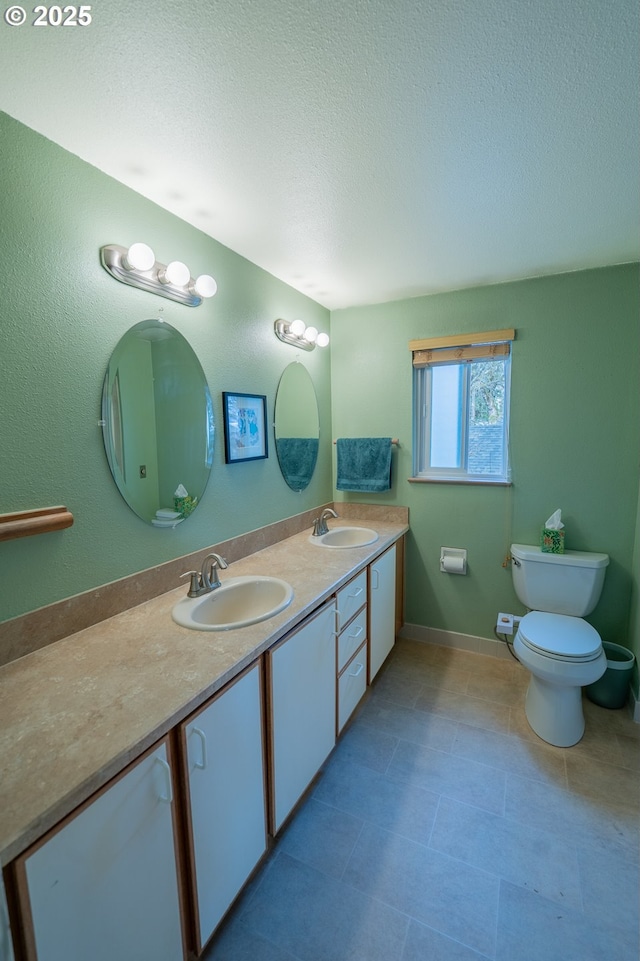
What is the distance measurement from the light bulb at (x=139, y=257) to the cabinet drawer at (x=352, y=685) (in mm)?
1749

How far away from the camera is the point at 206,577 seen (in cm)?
150

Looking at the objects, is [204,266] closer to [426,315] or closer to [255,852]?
[426,315]

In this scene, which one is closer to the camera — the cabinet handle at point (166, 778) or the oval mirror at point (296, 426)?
the cabinet handle at point (166, 778)

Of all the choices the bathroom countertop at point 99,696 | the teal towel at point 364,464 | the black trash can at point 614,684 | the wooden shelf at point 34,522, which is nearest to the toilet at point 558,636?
the black trash can at point 614,684

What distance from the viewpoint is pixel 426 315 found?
2.42m

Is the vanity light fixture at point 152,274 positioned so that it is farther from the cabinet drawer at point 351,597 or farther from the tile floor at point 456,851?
the tile floor at point 456,851

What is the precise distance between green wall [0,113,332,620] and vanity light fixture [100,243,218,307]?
31mm

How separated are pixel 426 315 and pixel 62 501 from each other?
219 cm

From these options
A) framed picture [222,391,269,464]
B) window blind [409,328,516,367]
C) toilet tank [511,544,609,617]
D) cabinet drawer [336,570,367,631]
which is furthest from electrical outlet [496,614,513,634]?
framed picture [222,391,269,464]

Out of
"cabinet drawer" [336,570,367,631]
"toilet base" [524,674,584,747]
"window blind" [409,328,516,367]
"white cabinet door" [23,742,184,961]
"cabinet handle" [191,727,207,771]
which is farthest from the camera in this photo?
"window blind" [409,328,516,367]

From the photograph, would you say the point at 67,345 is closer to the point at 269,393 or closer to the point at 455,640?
the point at 269,393

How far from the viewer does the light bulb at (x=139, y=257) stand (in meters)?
1.28

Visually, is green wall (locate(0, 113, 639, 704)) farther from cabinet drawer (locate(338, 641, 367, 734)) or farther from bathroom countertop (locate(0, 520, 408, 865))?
cabinet drawer (locate(338, 641, 367, 734))

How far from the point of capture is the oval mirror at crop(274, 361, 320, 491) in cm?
221
